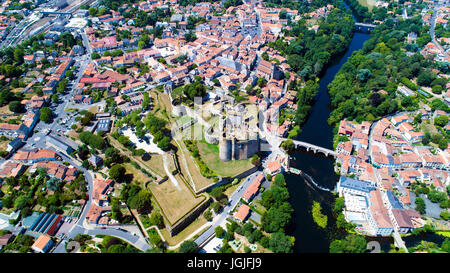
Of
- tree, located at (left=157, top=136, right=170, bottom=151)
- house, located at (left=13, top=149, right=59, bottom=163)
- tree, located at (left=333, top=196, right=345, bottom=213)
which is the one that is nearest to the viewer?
tree, located at (left=333, top=196, right=345, bottom=213)

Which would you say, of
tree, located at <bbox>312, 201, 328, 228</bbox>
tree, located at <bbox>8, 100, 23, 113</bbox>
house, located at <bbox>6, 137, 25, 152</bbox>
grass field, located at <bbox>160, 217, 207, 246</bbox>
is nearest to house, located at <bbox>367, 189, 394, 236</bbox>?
tree, located at <bbox>312, 201, 328, 228</bbox>

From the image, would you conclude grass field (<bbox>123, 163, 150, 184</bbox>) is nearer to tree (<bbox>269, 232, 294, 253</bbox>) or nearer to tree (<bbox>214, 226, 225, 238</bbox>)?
tree (<bbox>214, 226, 225, 238</bbox>)

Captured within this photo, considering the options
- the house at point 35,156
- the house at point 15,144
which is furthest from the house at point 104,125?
the house at point 15,144

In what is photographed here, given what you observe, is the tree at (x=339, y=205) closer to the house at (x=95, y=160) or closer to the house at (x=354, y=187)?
the house at (x=354, y=187)

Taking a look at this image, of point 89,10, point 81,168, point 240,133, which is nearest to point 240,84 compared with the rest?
point 240,133

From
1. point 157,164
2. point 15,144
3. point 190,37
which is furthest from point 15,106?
point 190,37

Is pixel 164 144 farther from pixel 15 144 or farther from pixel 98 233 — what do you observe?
pixel 15 144

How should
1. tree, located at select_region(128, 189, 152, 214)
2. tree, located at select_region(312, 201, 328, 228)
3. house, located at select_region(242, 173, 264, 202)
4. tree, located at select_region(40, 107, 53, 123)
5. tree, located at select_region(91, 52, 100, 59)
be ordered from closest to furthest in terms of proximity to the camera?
1. tree, located at select_region(128, 189, 152, 214)
2. tree, located at select_region(312, 201, 328, 228)
3. house, located at select_region(242, 173, 264, 202)
4. tree, located at select_region(40, 107, 53, 123)
5. tree, located at select_region(91, 52, 100, 59)
